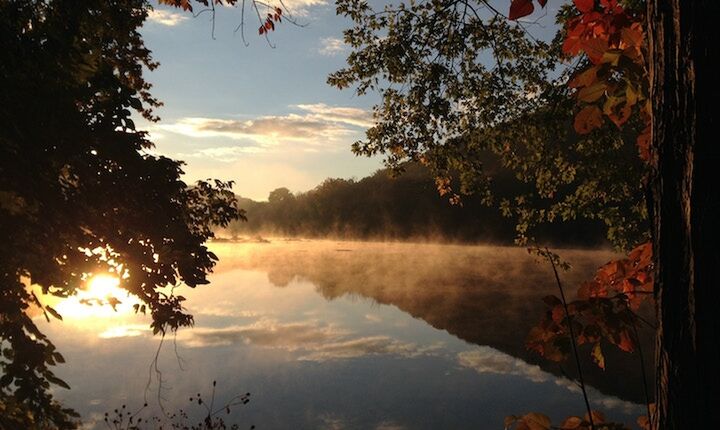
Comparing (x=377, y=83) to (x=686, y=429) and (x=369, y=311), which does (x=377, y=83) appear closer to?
(x=686, y=429)

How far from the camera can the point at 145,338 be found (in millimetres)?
22219

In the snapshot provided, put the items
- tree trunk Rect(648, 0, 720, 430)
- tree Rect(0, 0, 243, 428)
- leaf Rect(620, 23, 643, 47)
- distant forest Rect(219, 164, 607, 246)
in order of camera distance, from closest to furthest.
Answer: tree trunk Rect(648, 0, 720, 430), leaf Rect(620, 23, 643, 47), tree Rect(0, 0, 243, 428), distant forest Rect(219, 164, 607, 246)

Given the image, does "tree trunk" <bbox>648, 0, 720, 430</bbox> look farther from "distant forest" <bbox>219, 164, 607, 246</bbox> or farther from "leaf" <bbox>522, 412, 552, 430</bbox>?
"distant forest" <bbox>219, 164, 607, 246</bbox>

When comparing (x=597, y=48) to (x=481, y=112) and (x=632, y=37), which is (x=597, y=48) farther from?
(x=481, y=112)

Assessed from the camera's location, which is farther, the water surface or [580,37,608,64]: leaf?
the water surface

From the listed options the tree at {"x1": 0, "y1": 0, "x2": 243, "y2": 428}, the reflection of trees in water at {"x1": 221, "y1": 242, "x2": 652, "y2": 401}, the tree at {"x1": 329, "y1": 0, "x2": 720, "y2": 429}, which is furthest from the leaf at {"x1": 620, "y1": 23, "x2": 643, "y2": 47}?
the reflection of trees in water at {"x1": 221, "y1": 242, "x2": 652, "y2": 401}

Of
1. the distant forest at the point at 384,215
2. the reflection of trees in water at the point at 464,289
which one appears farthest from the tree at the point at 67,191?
the distant forest at the point at 384,215

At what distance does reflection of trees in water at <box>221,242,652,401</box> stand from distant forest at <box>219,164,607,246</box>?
3604 cm

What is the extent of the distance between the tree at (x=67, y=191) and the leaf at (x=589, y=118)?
509 centimetres

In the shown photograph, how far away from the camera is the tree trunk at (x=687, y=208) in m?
1.38

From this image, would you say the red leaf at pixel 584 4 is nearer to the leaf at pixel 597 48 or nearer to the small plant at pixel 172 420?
the leaf at pixel 597 48

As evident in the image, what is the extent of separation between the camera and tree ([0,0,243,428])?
205 inches

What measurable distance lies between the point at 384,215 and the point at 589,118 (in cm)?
11301

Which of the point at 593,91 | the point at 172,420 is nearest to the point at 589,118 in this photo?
the point at 593,91
